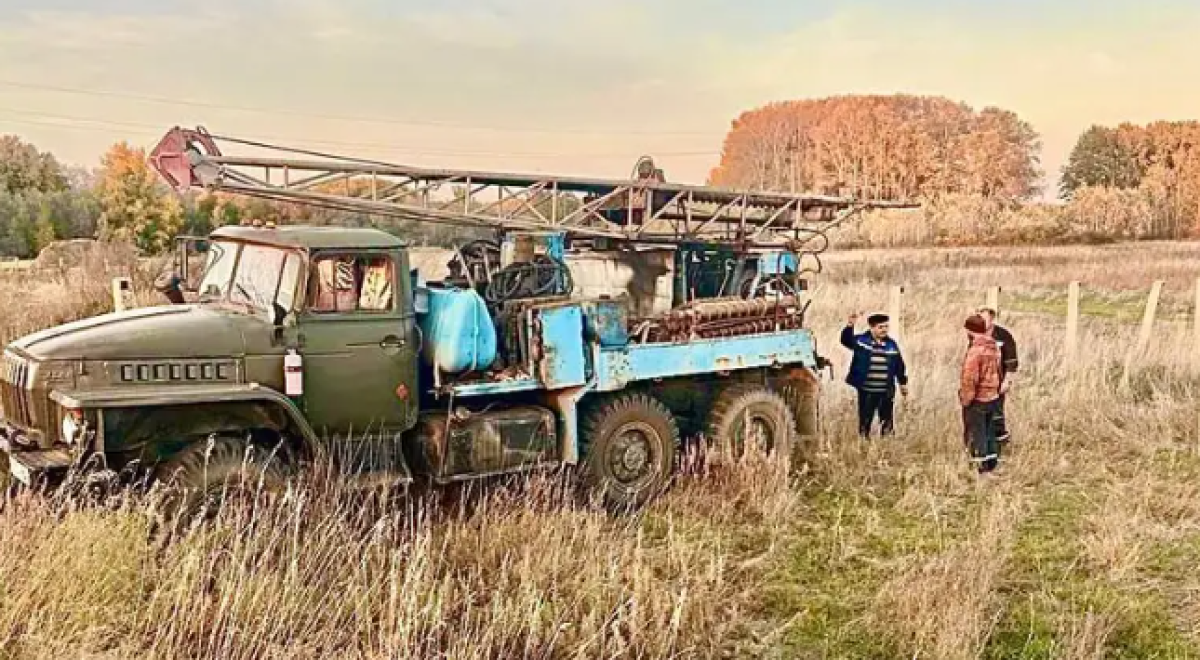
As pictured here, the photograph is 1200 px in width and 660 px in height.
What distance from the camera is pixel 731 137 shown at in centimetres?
8875

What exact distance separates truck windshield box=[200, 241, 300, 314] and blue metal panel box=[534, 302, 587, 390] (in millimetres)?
1756

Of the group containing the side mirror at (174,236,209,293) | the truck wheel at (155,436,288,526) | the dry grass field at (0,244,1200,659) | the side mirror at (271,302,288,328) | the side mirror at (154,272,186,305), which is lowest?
the dry grass field at (0,244,1200,659)

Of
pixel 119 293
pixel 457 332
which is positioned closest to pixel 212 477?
pixel 457 332

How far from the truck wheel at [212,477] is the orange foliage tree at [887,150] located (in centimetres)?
4571

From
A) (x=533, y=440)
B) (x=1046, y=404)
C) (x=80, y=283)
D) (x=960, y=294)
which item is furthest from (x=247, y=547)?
(x=960, y=294)

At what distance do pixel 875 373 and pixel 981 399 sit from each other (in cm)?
101

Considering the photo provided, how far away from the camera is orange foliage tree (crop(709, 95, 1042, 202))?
59.8 m

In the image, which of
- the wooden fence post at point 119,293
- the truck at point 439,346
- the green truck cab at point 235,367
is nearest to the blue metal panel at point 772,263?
the truck at point 439,346

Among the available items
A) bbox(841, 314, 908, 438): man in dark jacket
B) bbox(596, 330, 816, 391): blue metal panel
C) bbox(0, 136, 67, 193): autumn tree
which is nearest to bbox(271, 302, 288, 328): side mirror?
bbox(596, 330, 816, 391): blue metal panel

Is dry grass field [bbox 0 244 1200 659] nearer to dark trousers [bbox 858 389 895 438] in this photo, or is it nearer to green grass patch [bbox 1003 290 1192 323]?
dark trousers [bbox 858 389 895 438]

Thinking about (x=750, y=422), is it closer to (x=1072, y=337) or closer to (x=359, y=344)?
(x=359, y=344)

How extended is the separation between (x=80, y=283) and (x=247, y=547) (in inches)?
574

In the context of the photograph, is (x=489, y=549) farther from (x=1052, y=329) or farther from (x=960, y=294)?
(x=960, y=294)

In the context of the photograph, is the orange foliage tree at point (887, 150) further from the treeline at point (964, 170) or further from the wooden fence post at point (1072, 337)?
the wooden fence post at point (1072, 337)
